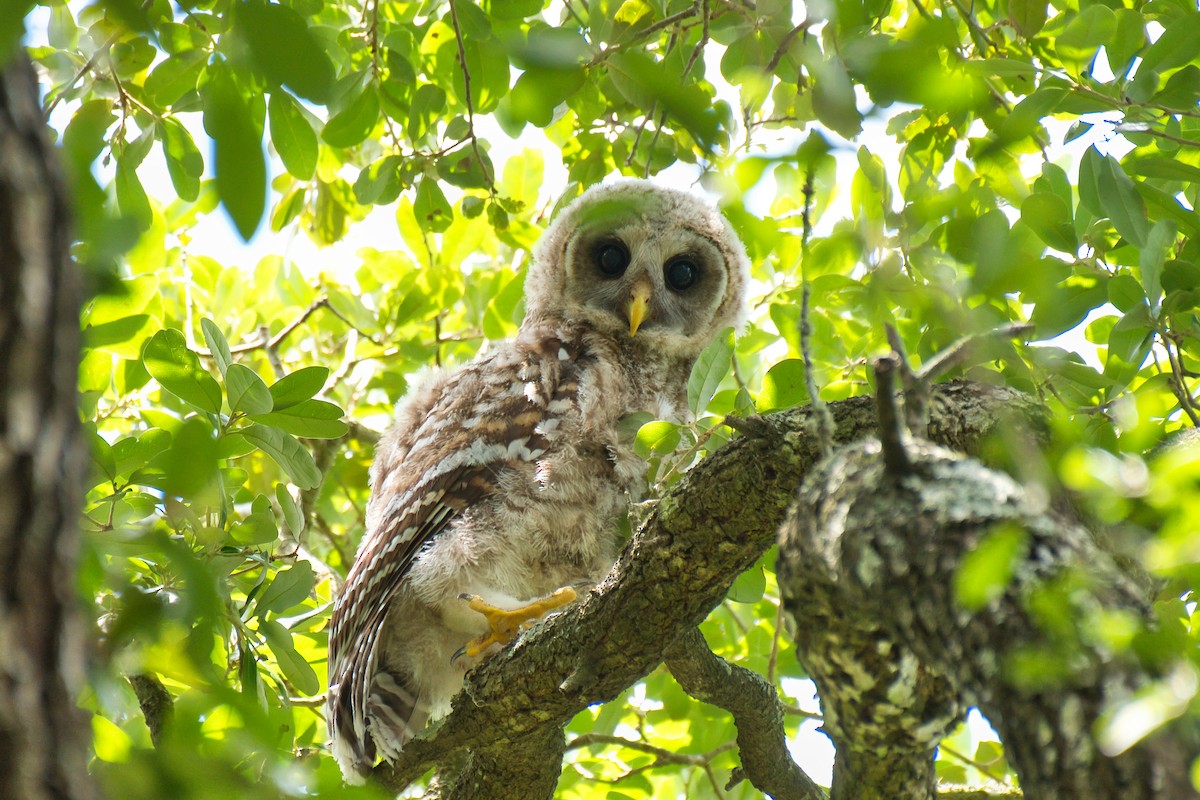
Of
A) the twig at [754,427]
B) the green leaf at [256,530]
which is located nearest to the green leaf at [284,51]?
the twig at [754,427]

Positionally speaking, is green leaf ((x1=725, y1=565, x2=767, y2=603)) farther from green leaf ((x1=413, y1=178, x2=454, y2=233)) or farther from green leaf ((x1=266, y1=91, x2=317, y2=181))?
green leaf ((x1=266, y1=91, x2=317, y2=181))

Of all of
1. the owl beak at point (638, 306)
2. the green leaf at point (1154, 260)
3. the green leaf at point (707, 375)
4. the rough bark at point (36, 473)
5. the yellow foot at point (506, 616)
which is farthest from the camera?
the owl beak at point (638, 306)

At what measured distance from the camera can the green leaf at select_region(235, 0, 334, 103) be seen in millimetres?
1007

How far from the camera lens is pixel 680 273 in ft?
14.0

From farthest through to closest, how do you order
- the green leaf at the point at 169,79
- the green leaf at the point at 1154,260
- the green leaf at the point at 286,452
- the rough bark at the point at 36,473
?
the green leaf at the point at 169,79, the green leaf at the point at 286,452, the green leaf at the point at 1154,260, the rough bark at the point at 36,473

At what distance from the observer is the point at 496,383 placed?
3398 mm

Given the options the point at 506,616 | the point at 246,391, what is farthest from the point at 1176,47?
the point at 246,391

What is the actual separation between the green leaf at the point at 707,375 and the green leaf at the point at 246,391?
40.6 inches

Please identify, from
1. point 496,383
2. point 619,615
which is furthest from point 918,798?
point 496,383

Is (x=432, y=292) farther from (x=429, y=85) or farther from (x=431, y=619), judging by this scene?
(x=431, y=619)

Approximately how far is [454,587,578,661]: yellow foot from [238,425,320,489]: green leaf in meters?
0.57

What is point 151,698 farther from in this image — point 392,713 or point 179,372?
point 392,713

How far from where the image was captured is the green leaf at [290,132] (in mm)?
2453

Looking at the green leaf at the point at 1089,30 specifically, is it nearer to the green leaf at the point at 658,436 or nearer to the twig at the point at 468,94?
the green leaf at the point at 658,436
